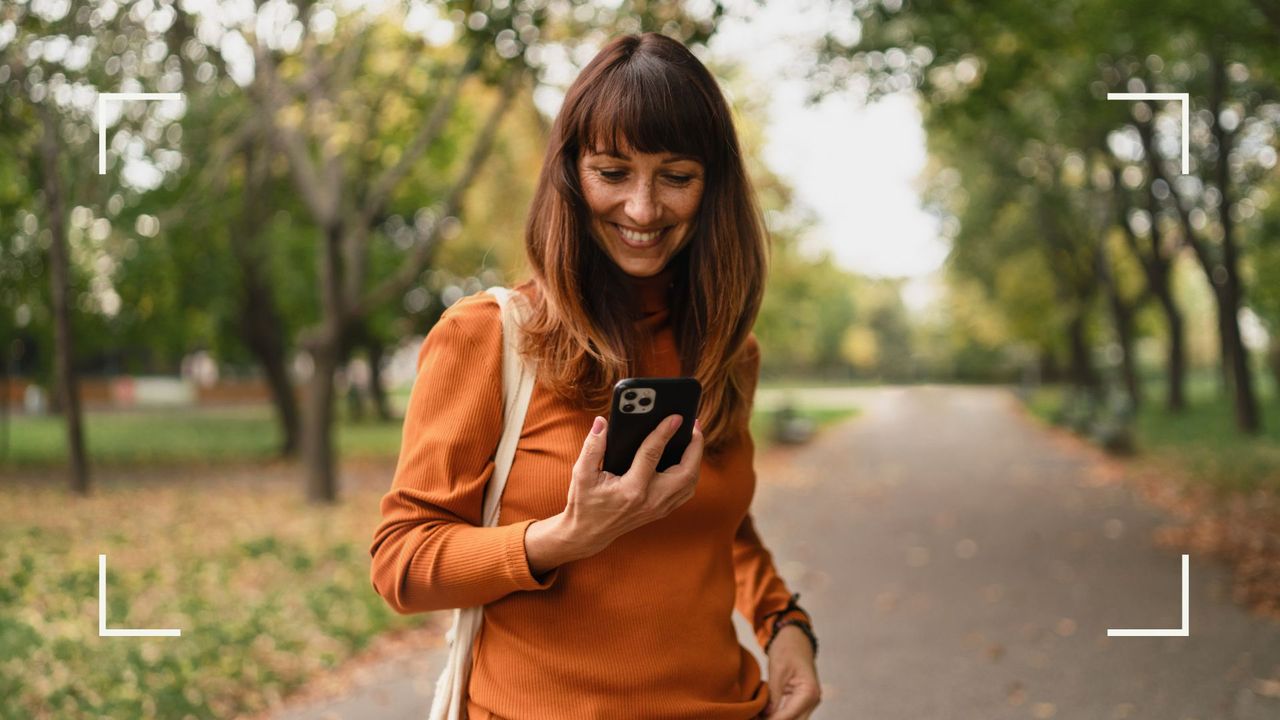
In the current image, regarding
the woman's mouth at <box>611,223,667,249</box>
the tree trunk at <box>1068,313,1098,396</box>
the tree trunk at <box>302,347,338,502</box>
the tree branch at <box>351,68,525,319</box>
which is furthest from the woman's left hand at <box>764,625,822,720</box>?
the tree trunk at <box>1068,313,1098,396</box>

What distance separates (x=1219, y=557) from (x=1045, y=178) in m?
20.2

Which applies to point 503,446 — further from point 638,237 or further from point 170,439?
point 170,439

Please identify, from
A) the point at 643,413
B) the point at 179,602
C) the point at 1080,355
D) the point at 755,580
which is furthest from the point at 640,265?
the point at 1080,355

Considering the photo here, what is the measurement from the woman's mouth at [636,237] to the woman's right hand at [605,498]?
1.14ft

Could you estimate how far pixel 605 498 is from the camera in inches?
58.5

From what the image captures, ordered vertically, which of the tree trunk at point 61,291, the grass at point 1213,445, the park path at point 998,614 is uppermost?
the tree trunk at point 61,291

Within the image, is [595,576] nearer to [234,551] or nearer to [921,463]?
[234,551]

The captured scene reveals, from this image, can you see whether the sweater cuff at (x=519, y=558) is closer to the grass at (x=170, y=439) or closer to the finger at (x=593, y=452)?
the finger at (x=593, y=452)

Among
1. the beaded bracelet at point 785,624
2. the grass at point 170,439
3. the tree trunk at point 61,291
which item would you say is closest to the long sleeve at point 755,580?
the beaded bracelet at point 785,624

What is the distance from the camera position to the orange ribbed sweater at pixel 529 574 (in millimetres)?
1587

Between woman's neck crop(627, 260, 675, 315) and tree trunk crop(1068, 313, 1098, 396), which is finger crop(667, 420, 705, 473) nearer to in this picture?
woman's neck crop(627, 260, 675, 315)

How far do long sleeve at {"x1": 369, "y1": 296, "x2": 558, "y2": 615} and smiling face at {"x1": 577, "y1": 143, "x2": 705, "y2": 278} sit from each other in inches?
10.7

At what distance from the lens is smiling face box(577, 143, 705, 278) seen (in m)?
1.73

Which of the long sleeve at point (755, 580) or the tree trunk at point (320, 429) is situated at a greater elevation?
the long sleeve at point (755, 580)
